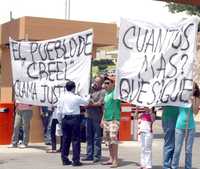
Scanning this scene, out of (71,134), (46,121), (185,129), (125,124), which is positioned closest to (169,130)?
(185,129)

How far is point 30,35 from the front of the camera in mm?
15398

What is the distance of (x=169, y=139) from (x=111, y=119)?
139 centimetres

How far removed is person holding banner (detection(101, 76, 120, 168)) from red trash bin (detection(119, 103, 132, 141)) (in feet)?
16.8

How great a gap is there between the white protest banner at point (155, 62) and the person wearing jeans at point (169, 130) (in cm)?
28

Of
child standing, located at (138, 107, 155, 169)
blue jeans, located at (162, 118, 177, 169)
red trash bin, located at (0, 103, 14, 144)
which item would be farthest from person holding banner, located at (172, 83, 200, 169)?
red trash bin, located at (0, 103, 14, 144)

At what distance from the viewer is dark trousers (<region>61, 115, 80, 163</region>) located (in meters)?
11.5

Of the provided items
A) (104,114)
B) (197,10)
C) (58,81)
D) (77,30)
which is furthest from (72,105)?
(197,10)

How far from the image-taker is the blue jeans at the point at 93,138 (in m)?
12.2

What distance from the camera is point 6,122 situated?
15.1 metres

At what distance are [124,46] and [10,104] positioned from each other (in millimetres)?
5222

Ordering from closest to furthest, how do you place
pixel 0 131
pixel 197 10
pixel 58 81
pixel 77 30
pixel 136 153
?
1. pixel 58 81
2. pixel 136 153
3. pixel 0 131
4. pixel 77 30
5. pixel 197 10

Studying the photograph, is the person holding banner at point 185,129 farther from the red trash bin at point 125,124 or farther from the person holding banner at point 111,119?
the red trash bin at point 125,124

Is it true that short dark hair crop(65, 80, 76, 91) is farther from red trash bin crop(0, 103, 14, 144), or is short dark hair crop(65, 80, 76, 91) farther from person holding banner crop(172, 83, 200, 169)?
red trash bin crop(0, 103, 14, 144)

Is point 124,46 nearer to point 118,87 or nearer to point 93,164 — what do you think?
point 118,87
